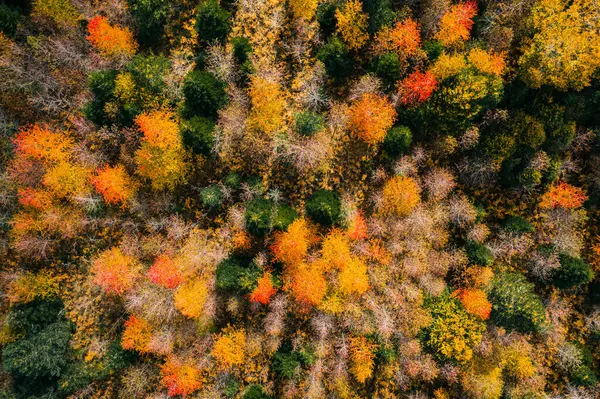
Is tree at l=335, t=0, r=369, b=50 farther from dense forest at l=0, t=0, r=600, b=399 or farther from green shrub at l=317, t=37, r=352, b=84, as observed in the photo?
green shrub at l=317, t=37, r=352, b=84

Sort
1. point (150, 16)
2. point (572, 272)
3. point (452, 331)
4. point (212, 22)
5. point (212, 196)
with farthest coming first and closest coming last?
point (572, 272)
point (452, 331)
point (150, 16)
point (212, 196)
point (212, 22)

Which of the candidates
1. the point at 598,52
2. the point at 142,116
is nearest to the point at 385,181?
the point at 598,52

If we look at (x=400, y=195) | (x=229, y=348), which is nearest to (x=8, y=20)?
(x=229, y=348)

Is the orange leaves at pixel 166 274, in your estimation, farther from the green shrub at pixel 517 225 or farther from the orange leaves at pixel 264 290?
the green shrub at pixel 517 225

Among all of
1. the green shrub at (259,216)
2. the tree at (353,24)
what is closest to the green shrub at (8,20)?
the green shrub at (259,216)

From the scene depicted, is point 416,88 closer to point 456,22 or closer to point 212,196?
point 456,22

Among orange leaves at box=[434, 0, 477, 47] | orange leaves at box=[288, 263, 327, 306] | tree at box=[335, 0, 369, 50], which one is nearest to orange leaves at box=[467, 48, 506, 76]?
orange leaves at box=[434, 0, 477, 47]
